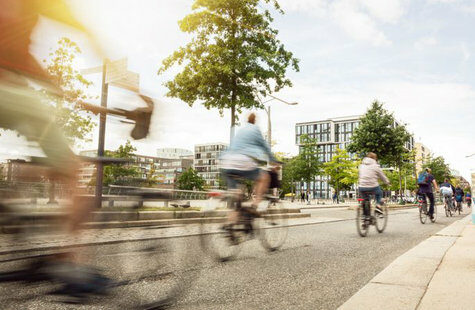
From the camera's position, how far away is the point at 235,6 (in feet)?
51.8

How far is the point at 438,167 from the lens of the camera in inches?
2229

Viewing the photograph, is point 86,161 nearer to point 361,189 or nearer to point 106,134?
point 106,134

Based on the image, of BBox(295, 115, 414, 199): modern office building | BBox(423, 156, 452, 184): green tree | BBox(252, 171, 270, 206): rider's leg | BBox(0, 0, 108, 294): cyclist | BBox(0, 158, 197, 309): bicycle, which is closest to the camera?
BBox(0, 0, 108, 294): cyclist

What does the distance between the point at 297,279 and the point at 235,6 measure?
1416 cm

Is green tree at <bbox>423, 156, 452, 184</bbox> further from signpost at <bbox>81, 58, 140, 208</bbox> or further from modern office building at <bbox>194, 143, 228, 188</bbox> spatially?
modern office building at <bbox>194, 143, 228, 188</bbox>

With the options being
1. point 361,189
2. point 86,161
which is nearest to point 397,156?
point 361,189

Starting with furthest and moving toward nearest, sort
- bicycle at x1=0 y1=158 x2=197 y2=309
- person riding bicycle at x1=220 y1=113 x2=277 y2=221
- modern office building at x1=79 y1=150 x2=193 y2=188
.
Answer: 1. person riding bicycle at x1=220 y1=113 x2=277 y2=221
2. modern office building at x1=79 y1=150 x2=193 y2=188
3. bicycle at x1=0 y1=158 x2=197 y2=309

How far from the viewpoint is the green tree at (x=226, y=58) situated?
606 inches

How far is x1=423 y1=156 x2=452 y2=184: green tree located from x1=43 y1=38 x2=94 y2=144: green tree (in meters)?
60.5

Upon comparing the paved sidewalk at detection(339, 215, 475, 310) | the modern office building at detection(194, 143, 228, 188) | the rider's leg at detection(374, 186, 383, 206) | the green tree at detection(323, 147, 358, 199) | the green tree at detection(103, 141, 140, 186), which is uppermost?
the modern office building at detection(194, 143, 228, 188)

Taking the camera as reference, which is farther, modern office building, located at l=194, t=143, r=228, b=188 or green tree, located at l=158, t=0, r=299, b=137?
modern office building, located at l=194, t=143, r=228, b=188

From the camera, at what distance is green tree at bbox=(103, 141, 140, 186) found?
8.30 feet

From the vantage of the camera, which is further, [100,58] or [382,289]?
[382,289]

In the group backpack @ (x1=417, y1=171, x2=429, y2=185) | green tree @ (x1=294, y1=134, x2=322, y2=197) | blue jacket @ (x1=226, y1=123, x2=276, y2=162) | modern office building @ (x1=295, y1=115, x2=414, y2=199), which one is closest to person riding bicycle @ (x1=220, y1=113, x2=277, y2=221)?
blue jacket @ (x1=226, y1=123, x2=276, y2=162)
